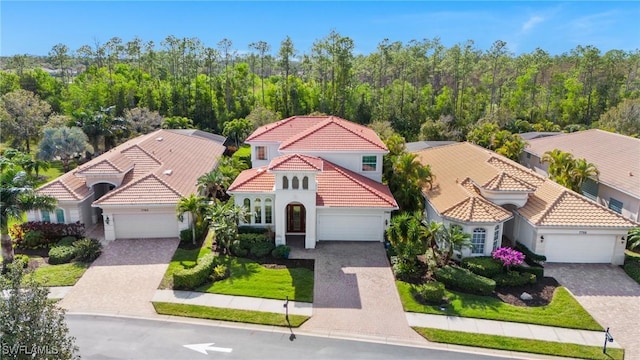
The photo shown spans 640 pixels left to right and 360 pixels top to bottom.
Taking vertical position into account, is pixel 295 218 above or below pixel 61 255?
above

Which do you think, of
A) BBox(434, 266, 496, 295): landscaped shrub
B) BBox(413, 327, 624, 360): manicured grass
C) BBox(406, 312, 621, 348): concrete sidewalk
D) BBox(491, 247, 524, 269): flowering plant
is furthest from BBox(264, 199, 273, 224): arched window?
BBox(491, 247, 524, 269): flowering plant

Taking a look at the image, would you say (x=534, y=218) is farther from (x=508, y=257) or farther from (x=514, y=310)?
(x=514, y=310)

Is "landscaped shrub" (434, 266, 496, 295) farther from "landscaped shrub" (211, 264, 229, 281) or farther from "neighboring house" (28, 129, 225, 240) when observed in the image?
"neighboring house" (28, 129, 225, 240)

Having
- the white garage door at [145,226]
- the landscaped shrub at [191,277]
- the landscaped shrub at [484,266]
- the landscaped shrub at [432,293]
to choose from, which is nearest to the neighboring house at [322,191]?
the white garage door at [145,226]

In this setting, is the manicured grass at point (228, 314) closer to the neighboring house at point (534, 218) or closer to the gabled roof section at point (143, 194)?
the gabled roof section at point (143, 194)

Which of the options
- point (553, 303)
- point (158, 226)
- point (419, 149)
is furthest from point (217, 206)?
point (419, 149)

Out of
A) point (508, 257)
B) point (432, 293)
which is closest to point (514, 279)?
point (508, 257)
